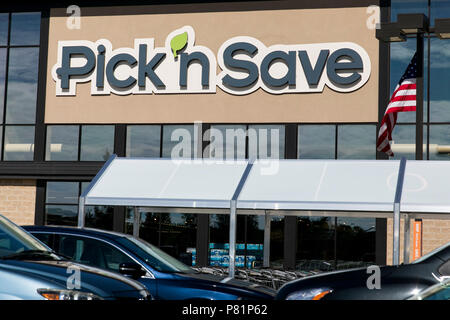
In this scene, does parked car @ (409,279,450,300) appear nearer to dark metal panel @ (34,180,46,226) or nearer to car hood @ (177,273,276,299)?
car hood @ (177,273,276,299)

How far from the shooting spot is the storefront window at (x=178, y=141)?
26.4 meters

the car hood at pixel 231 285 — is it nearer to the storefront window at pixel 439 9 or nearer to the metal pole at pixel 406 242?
the metal pole at pixel 406 242

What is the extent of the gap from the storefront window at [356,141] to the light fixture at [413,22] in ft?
34.5

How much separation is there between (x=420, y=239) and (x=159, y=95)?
10.6 meters

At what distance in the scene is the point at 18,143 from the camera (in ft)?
92.0

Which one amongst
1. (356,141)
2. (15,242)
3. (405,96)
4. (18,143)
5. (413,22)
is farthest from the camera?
(18,143)

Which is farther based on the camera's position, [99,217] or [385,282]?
[99,217]

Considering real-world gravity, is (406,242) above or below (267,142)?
below

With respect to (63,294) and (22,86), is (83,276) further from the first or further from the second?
(22,86)

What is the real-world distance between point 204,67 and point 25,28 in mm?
7514

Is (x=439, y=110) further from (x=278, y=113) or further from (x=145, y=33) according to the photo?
(x=145, y=33)

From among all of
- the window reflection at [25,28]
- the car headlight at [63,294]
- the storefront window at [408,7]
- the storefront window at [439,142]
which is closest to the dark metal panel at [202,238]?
the storefront window at [439,142]

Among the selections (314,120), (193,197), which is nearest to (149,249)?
(193,197)

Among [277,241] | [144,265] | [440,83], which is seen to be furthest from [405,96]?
[277,241]
